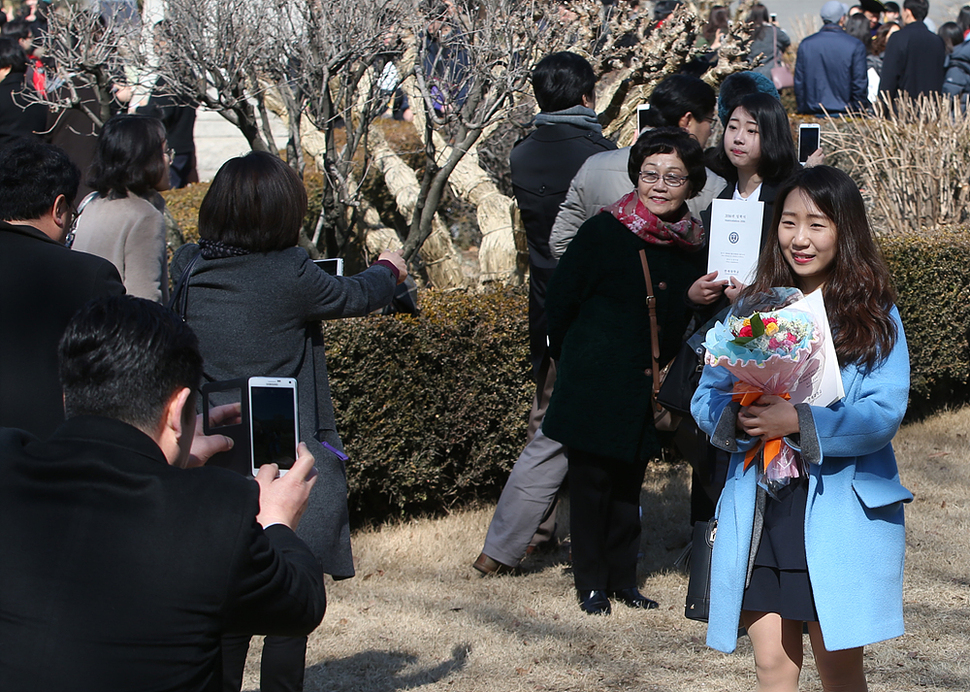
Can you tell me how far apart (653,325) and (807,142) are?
1.02 meters

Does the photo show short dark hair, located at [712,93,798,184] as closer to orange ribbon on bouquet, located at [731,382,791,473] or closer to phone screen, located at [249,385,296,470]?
orange ribbon on bouquet, located at [731,382,791,473]

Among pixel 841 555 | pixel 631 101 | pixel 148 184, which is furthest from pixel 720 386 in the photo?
pixel 631 101

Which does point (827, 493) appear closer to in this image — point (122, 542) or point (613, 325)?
point (613, 325)

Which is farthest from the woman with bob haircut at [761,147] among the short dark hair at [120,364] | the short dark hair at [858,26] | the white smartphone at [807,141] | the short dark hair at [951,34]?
the short dark hair at [951,34]

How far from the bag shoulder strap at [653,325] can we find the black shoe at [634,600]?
95 centimetres

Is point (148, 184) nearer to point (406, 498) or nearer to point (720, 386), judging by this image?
point (406, 498)

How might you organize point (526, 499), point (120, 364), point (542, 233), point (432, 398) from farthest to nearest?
point (432, 398), point (542, 233), point (526, 499), point (120, 364)

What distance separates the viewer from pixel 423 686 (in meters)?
3.99

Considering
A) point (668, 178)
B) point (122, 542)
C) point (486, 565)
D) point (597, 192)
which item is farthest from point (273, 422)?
point (486, 565)

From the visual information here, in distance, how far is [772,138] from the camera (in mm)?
4023

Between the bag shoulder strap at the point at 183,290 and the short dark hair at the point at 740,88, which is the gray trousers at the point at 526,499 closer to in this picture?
the short dark hair at the point at 740,88

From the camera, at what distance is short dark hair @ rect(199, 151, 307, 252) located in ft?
10.4

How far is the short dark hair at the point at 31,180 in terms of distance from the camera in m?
3.20

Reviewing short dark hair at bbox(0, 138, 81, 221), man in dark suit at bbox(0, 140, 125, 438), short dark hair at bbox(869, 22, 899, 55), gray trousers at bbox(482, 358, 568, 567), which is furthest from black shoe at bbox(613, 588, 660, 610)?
short dark hair at bbox(869, 22, 899, 55)
